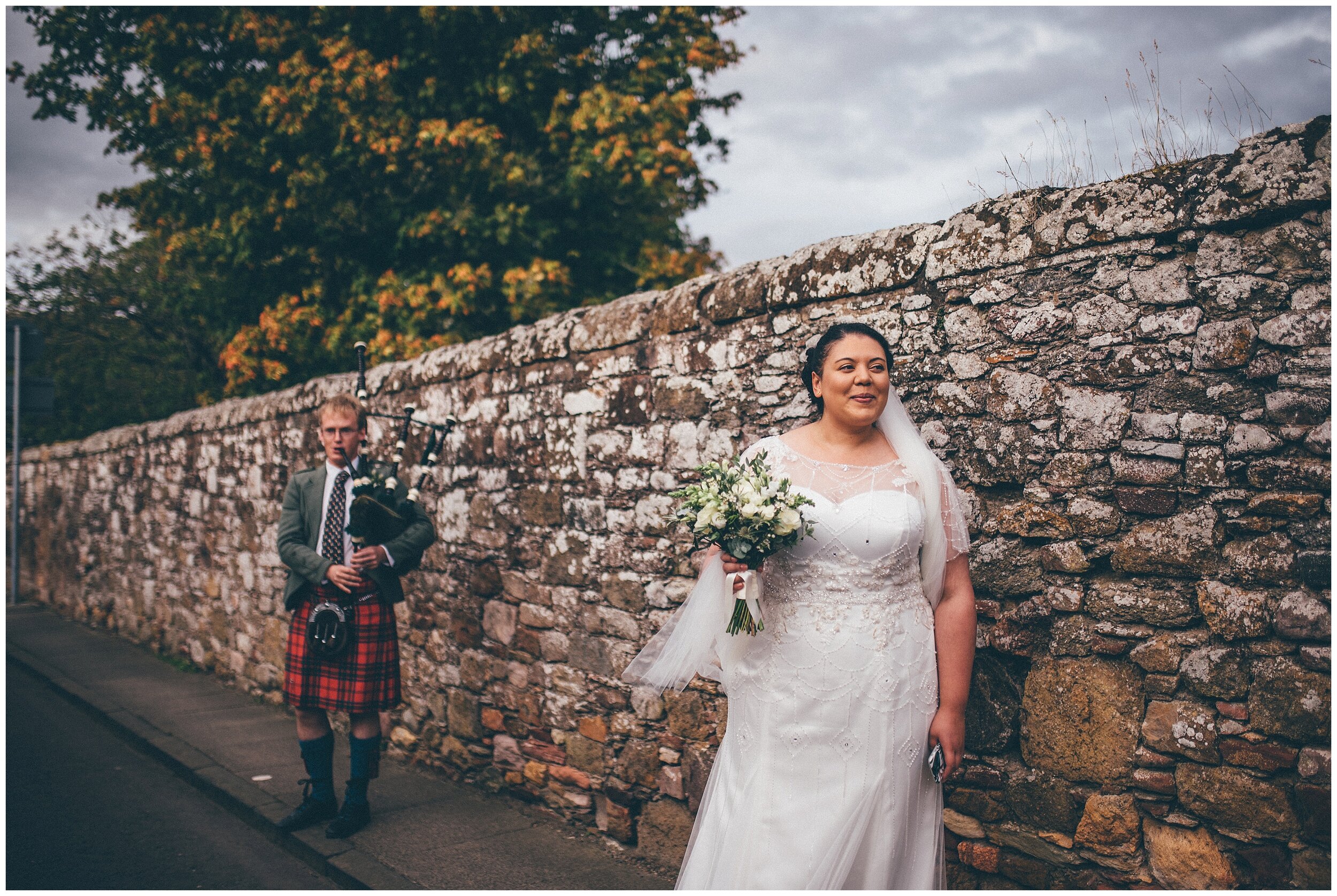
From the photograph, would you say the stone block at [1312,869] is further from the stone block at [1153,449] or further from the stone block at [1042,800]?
the stone block at [1153,449]

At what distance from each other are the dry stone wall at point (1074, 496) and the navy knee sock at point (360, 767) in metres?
0.93

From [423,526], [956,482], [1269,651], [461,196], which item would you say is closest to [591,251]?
[461,196]

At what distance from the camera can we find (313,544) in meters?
4.83

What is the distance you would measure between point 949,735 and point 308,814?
11.9ft

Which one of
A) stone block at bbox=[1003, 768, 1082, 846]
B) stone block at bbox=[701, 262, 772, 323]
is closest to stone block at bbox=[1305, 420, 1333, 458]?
stone block at bbox=[1003, 768, 1082, 846]

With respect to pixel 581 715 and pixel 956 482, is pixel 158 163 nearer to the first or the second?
pixel 581 715

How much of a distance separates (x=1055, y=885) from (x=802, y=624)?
4.08ft

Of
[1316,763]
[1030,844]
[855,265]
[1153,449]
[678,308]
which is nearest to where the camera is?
[1316,763]

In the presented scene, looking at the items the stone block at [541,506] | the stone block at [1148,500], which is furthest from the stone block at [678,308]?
the stone block at [1148,500]

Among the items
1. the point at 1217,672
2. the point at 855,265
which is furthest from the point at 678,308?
the point at 1217,672

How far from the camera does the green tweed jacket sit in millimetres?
4652

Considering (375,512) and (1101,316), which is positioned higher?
(1101,316)

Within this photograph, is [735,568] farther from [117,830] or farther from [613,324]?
[117,830]

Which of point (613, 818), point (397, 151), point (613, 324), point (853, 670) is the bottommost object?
point (613, 818)
